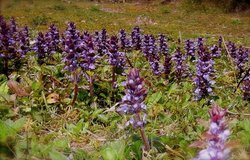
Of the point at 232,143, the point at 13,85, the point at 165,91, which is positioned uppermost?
the point at 232,143

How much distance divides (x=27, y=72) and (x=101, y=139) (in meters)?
2.75

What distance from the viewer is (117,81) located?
616 cm

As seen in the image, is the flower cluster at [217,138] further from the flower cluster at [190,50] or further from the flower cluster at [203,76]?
the flower cluster at [190,50]

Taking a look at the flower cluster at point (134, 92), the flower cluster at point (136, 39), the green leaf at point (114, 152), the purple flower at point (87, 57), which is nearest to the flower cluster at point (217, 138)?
the flower cluster at point (134, 92)

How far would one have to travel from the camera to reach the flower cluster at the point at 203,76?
558cm

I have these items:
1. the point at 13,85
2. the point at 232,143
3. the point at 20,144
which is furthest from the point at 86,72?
the point at 232,143

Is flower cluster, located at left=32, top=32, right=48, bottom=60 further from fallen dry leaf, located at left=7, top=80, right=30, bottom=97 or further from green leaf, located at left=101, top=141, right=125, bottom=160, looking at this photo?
green leaf, located at left=101, top=141, right=125, bottom=160

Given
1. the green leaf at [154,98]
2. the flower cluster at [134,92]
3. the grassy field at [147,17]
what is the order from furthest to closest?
1. the grassy field at [147,17]
2. the green leaf at [154,98]
3. the flower cluster at [134,92]

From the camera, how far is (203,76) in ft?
18.6

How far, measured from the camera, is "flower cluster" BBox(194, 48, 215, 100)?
220 inches

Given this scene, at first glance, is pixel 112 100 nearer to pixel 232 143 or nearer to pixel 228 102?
pixel 228 102

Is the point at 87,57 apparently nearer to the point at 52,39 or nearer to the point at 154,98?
the point at 154,98

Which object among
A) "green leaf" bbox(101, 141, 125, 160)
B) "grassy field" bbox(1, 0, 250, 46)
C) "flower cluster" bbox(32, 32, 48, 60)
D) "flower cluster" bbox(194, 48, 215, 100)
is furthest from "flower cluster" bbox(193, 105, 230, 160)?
"grassy field" bbox(1, 0, 250, 46)

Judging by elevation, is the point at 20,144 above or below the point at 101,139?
above
